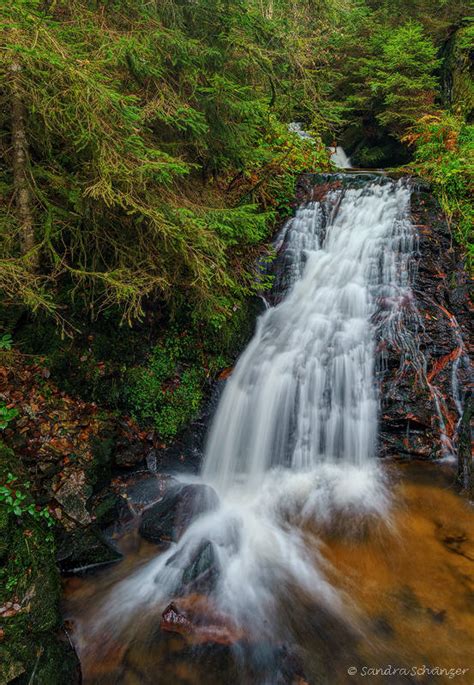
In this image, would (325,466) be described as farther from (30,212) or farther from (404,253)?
(30,212)

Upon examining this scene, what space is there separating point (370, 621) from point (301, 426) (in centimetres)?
267

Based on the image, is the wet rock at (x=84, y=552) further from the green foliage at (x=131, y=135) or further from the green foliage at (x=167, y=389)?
the green foliage at (x=131, y=135)

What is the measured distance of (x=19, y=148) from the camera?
3.97 m

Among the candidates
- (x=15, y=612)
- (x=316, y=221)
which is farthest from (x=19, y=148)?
(x=316, y=221)

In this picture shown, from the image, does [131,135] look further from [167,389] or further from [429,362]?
[429,362]

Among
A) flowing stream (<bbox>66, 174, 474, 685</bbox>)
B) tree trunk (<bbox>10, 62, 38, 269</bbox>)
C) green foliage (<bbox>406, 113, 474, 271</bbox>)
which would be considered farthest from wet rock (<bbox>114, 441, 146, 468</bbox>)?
green foliage (<bbox>406, 113, 474, 271</bbox>)

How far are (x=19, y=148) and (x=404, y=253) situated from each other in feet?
20.3

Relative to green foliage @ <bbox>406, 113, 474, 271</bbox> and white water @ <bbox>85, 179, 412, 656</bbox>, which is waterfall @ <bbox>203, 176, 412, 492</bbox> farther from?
green foliage @ <bbox>406, 113, 474, 271</bbox>

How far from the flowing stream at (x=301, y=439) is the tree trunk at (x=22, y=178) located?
146 inches

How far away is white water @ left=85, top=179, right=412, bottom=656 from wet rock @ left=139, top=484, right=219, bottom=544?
134 millimetres

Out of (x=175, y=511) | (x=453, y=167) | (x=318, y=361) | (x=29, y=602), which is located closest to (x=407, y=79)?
(x=453, y=167)

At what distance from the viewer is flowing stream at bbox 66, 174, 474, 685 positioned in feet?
12.1

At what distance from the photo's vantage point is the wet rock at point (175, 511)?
441 centimetres

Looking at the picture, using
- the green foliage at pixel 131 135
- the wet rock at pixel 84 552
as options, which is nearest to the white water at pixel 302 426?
the wet rock at pixel 84 552
